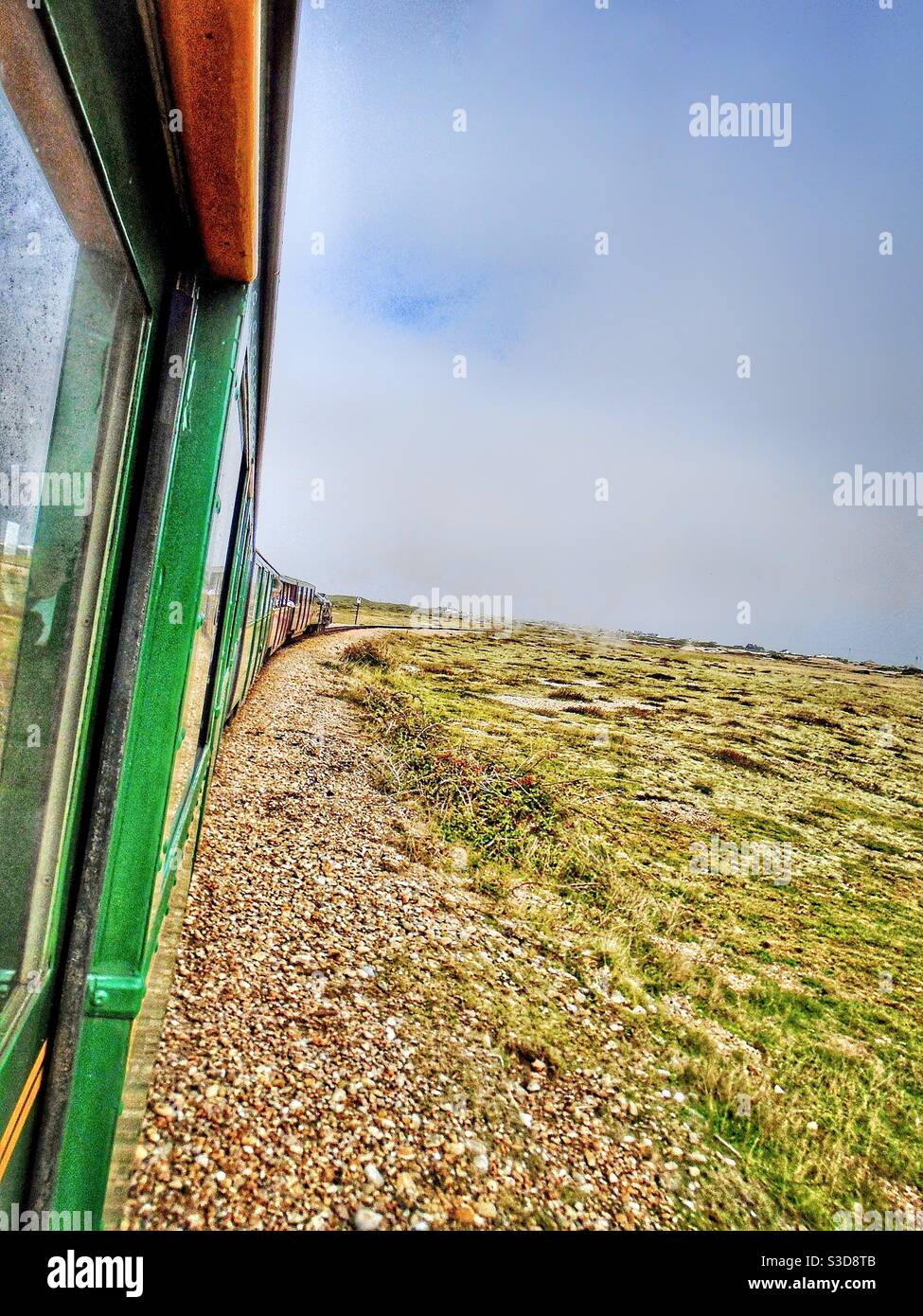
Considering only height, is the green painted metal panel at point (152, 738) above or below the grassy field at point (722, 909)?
above

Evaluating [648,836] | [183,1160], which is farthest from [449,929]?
[648,836]

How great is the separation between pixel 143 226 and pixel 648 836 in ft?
30.4

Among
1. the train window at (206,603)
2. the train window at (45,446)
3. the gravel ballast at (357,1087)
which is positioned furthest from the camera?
the gravel ballast at (357,1087)

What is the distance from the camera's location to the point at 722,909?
7.37 metres

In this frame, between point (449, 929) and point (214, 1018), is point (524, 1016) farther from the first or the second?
point (214, 1018)

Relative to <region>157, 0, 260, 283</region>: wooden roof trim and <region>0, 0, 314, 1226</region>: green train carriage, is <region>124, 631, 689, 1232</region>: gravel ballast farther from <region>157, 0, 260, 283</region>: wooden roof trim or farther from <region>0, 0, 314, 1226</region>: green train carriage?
<region>157, 0, 260, 283</region>: wooden roof trim

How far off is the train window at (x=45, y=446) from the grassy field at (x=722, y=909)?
3.79 m

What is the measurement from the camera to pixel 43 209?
1.02 m

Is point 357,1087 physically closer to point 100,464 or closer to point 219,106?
point 100,464

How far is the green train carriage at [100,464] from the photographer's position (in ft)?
3.39

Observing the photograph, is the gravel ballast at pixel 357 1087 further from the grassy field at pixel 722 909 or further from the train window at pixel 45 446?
the train window at pixel 45 446

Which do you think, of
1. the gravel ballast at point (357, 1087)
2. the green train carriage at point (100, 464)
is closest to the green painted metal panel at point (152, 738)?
the green train carriage at point (100, 464)

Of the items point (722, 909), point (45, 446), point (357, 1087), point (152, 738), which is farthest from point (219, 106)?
point (722, 909)
